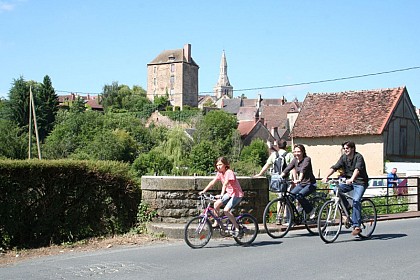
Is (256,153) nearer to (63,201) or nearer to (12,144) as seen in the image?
(12,144)

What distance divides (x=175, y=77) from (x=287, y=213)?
433 ft

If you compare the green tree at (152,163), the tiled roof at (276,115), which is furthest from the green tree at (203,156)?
the tiled roof at (276,115)

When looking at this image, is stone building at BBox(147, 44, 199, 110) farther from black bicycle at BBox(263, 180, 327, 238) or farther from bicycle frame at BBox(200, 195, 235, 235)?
bicycle frame at BBox(200, 195, 235, 235)

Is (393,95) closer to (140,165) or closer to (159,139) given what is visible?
(140,165)

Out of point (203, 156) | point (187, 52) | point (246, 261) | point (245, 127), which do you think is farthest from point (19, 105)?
point (187, 52)

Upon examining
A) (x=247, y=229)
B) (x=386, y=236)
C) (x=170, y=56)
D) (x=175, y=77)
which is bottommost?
(x=386, y=236)

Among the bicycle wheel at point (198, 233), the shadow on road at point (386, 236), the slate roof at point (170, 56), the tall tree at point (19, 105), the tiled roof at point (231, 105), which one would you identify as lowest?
the shadow on road at point (386, 236)

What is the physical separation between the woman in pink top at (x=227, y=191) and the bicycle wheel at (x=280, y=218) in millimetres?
1016

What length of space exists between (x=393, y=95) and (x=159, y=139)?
48766 mm

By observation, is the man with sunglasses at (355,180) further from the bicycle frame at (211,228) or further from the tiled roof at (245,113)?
the tiled roof at (245,113)

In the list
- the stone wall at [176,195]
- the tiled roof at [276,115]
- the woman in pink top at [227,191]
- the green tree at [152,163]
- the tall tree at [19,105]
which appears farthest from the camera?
the tiled roof at [276,115]

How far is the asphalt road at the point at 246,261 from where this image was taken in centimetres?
762

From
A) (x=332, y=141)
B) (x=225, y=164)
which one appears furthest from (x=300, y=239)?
(x=332, y=141)

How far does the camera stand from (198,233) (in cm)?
977
